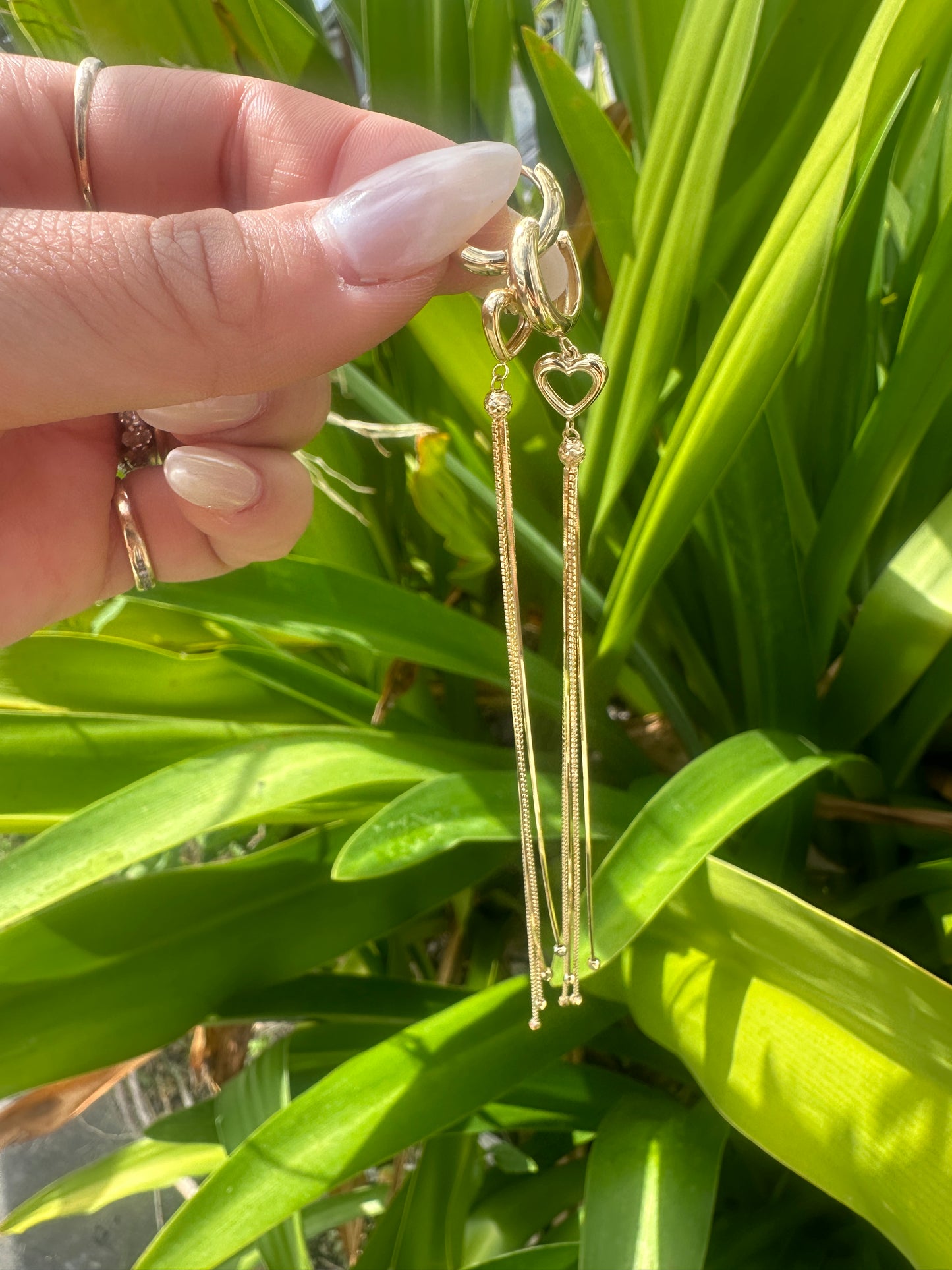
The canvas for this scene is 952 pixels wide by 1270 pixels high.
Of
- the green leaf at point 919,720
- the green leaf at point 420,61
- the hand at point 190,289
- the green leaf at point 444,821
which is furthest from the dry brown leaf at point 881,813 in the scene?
the green leaf at point 420,61

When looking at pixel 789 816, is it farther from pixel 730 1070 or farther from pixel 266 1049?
pixel 266 1049

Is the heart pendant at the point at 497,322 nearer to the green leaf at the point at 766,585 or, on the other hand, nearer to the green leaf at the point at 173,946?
the green leaf at the point at 766,585

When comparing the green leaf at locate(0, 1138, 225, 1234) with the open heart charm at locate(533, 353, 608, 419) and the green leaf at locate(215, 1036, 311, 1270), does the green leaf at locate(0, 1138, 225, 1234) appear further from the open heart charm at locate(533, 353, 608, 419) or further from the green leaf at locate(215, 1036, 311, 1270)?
the open heart charm at locate(533, 353, 608, 419)

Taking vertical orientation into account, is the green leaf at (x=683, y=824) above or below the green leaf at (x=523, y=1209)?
above

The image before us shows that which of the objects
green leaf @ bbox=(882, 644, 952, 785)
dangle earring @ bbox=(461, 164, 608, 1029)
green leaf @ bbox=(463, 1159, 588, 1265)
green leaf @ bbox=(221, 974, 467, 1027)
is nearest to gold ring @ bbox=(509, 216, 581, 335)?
dangle earring @ bbox=(461, 164, 608, 1029)

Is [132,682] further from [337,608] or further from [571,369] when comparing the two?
[571,369]

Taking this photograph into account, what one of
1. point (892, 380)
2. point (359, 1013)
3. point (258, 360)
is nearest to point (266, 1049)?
point (359, 1013)
